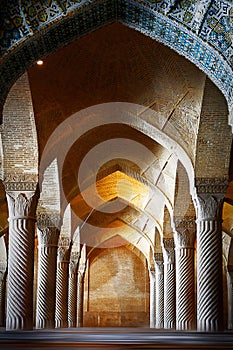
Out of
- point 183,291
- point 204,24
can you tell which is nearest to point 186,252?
point 183,291

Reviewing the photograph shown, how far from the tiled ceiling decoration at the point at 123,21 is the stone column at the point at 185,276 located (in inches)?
282

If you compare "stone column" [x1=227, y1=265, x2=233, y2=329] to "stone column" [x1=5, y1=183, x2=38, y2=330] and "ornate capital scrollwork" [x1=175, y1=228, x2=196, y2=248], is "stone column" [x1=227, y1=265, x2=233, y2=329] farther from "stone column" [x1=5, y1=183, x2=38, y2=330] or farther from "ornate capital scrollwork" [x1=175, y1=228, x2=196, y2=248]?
"stone column" [x1=5, y1=183, x2=38, y2=330]

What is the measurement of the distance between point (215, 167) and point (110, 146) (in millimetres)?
4128

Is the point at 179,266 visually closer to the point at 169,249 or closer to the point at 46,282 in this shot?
the point at 46,282

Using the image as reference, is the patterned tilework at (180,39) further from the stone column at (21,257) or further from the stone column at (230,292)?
the stone column at (230,292)

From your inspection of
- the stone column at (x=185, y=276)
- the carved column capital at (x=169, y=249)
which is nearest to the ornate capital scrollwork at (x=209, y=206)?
the stone column at (x=185, y=276)

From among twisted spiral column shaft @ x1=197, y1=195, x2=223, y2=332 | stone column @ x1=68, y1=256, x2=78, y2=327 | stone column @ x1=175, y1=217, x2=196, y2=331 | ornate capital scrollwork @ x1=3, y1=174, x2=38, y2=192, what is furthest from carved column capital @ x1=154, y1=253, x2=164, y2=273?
ornate capital scrollwork @ x1=3, y1=174, x2=38, y2=192

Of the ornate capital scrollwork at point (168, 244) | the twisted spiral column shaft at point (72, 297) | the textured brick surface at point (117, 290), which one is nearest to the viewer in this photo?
the ornate capital scrollwork at point (168, 244)

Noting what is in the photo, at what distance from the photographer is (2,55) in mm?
7242

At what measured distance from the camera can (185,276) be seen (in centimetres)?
1402

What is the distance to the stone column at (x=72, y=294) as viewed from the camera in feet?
69.6

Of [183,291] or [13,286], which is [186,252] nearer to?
[183,291]

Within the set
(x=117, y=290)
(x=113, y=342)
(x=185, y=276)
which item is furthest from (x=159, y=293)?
(x=113, y=342)

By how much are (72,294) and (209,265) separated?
36.9ft
